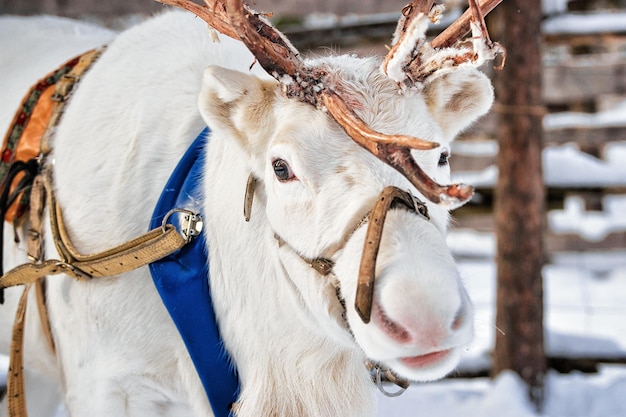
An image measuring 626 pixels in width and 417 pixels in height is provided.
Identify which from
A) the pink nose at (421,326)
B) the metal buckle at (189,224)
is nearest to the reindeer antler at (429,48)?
the pink nose at (421,326)

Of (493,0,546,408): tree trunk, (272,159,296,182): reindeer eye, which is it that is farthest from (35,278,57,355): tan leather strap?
(493,0,546,408): tree trunk

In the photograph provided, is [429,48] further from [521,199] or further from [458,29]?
[521,199]

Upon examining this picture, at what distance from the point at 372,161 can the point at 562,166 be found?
4575mm

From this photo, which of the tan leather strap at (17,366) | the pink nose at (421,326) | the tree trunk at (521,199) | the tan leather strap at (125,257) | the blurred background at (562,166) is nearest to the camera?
the pink nose at (421,326)

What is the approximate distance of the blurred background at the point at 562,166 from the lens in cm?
458

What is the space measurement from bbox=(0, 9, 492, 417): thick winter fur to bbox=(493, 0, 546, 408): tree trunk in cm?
217

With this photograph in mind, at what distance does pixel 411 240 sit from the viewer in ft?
4.99

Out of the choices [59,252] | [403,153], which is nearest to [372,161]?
[403,153]

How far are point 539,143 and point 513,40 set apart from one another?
23.5 inches

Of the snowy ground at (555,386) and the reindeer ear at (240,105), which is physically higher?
the reindeer ear at (240,105)

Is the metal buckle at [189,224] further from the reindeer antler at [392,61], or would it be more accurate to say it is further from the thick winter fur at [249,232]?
the reindeer antler at [392,61]

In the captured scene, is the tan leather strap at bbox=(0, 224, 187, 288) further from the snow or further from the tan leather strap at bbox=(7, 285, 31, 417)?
the snow

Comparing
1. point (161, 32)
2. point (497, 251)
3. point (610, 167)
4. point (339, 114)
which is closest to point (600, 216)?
point (610, 167)

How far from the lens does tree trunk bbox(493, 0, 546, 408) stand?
4.10 metres
